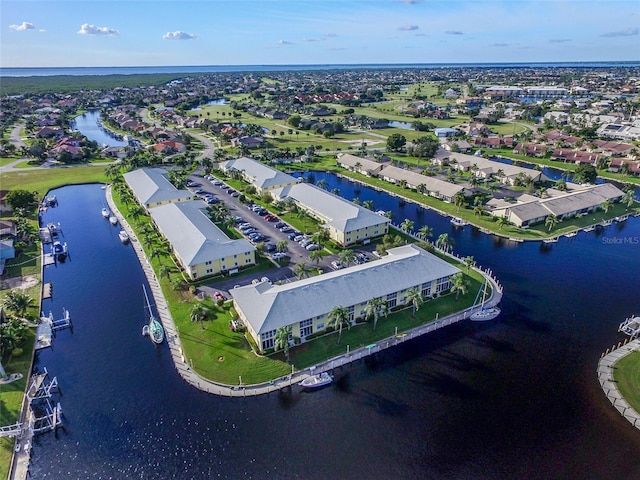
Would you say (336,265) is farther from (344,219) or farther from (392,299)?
(392,299)

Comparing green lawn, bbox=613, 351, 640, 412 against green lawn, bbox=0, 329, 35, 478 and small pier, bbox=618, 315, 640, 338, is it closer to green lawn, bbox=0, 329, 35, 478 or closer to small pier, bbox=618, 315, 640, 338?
small pier, bbox=618, 315, 640, 338

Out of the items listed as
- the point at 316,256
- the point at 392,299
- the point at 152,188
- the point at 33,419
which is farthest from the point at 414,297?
the point at 152,188

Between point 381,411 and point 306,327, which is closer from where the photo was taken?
point 381,411

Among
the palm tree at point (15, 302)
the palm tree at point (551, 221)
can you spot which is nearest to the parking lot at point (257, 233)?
the palm tree at point (15, 302)

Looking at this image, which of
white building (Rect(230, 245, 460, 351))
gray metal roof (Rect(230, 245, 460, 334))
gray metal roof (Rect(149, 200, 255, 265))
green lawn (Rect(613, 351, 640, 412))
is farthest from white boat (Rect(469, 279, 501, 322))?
gray metal roof (Rect(149, 200, 255, 265))

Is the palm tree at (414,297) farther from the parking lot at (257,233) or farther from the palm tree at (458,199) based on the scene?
the palm tree at (458,199)

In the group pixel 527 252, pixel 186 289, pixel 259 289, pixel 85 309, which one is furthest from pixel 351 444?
pixel 527 252
